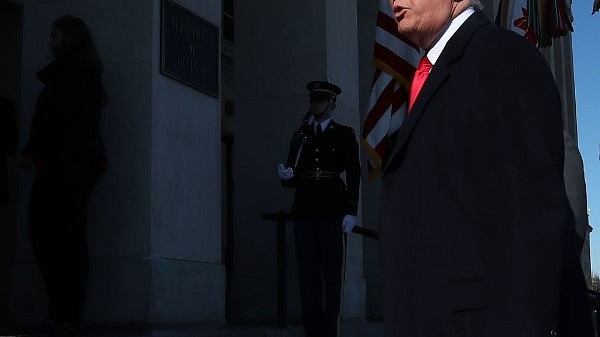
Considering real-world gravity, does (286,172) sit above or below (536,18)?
below

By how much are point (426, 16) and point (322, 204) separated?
4.98m

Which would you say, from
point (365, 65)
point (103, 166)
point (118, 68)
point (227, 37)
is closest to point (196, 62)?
point (118, 68)

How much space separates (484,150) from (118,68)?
16.0 ft

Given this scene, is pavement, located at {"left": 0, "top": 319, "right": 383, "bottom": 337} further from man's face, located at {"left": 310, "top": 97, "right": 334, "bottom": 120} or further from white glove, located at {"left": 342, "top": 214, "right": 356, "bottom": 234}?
man's face, located at {"left": 310, "top": 97, "right": 334, "bottom": 120}

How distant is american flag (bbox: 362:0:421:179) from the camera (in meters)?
7.08

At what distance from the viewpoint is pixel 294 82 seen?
972cm

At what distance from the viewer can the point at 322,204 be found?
7.59 metres

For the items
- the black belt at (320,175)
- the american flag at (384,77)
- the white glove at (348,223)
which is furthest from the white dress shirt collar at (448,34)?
the black belt at (320,175)

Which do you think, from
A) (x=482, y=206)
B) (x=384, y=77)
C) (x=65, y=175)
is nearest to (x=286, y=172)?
(x=384, y=77)

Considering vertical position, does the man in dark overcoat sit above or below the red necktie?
below

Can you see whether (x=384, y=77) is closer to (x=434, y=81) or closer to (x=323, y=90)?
(x=323, y=90)

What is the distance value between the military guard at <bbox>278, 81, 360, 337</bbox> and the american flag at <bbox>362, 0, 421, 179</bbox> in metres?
0.31

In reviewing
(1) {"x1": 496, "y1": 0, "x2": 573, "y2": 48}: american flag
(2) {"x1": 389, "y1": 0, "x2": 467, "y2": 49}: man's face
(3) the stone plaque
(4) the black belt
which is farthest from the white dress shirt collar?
(1) {"x1": 496, "y1": 0, "x2": 573, "y2": 48}: american flag

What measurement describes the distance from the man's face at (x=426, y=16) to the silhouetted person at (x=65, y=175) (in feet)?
12.1
